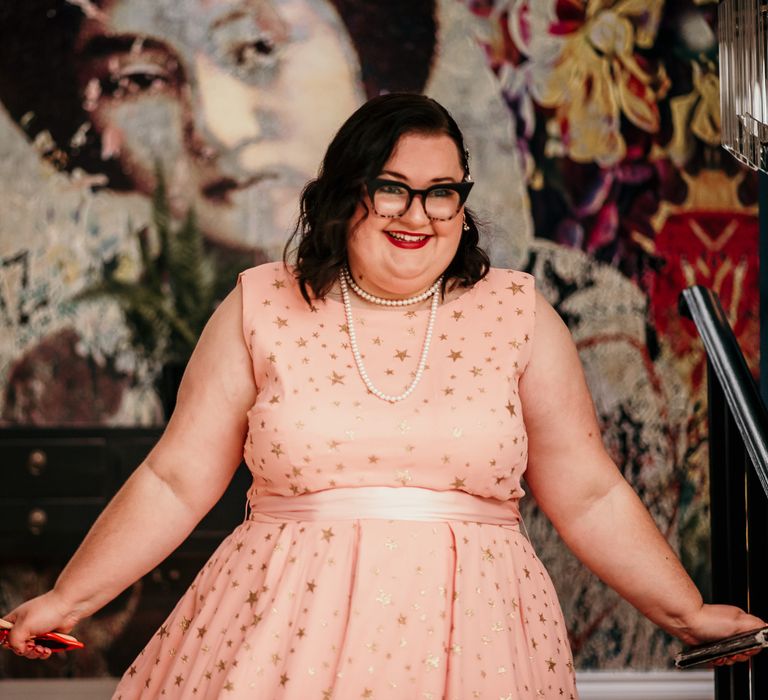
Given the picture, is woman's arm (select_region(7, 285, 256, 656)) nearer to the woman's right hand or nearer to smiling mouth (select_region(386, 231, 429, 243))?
the woman's right hand

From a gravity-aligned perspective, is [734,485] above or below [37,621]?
above

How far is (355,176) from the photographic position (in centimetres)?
198

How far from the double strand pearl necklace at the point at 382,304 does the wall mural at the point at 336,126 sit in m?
2.09

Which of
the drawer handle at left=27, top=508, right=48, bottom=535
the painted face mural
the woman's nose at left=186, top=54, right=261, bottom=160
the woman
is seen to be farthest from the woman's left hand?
the woman's nose at left=186, top=54, right=261, bottom=160

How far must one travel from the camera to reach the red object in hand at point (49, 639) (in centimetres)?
197

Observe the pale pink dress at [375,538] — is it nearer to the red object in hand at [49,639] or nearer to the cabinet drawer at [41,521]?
the red object in hand at [49,639]

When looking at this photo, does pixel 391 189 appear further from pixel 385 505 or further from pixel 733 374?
pixel 733 374

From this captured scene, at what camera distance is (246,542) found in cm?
197

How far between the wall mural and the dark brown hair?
6.78ft

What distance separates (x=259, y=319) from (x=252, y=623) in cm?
48

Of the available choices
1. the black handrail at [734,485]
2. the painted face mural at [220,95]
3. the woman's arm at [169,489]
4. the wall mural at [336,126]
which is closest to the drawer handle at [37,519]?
the wall mural at [336,126]

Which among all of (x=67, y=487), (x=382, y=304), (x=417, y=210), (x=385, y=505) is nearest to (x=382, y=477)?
(x=385, y=505)

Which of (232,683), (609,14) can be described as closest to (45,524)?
(232,683)

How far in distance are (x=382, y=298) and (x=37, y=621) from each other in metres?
0.75
